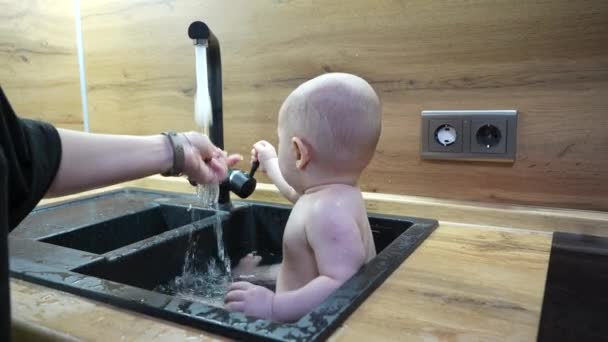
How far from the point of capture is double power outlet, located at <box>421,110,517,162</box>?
92 cm

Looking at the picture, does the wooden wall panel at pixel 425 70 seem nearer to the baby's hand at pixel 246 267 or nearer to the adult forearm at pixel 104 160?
the baby's hand at pixel 246 267

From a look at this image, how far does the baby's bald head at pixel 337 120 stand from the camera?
0.71 metres

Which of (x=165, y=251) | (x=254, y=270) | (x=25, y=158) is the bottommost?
(x=254, y=270)

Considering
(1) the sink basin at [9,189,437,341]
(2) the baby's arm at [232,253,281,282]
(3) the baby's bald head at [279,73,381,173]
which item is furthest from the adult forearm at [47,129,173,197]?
(2) the baby's arm at [232,253,281,282]

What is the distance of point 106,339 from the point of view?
48cm

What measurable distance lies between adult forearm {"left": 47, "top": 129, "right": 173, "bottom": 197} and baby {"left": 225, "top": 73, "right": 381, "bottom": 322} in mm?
206

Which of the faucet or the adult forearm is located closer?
the adult forearm

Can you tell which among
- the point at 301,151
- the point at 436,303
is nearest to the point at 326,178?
the point at 301,151

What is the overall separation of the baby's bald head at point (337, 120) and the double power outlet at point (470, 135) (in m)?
0.29

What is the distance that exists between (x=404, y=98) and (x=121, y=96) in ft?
2.84

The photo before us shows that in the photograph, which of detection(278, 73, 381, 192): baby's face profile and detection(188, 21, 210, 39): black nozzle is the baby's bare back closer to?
detection(278, 73, 381, 192): baby's face profile

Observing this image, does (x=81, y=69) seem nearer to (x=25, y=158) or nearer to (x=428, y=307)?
(x=25, y=158)

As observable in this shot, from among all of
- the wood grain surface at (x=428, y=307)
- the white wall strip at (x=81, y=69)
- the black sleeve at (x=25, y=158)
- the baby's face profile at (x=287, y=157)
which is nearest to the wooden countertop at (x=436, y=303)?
the wood grain surface at (x=428, y=307)

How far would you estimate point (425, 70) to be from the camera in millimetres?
978
